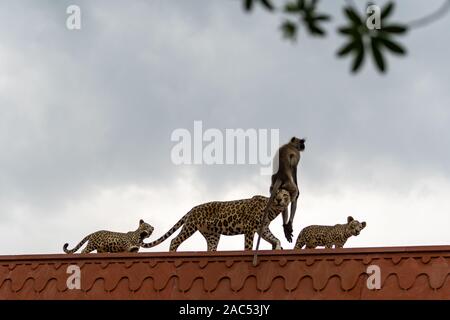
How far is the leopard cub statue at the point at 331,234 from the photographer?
589 inches

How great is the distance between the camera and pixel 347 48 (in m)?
2.56

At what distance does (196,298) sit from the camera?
11320 millimetres

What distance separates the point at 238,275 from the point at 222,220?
345 cm

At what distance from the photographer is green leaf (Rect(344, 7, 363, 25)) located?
256 centimetres

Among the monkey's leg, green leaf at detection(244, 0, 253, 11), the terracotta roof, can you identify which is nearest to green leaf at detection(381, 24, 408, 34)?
green leaf at detection(244, 0, 253, 11)

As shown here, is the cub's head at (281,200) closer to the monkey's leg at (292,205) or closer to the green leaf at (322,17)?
the monkey's leg at (292,205)

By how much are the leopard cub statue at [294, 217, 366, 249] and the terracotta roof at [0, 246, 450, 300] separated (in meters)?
3.67

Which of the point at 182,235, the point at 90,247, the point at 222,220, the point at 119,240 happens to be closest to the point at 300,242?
the point at 222,220

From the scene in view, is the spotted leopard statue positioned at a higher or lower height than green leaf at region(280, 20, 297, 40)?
higher

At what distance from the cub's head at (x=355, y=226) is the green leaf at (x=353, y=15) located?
12.6m

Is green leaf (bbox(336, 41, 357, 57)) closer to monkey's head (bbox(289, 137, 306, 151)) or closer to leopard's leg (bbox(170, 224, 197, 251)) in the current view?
monkey's head (bbox(289, 137, 306, 151))

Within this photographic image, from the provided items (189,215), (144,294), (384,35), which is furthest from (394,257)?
(384,35)
